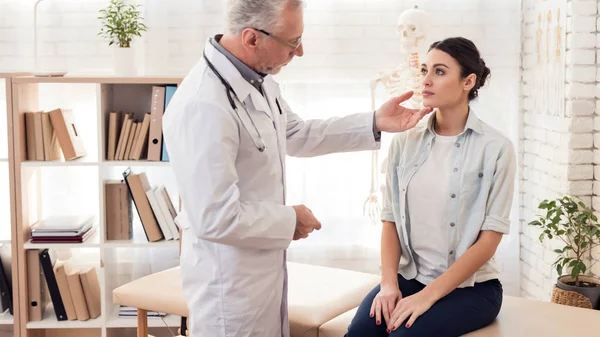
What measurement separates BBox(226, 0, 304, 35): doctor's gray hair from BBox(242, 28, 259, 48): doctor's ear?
14 mm

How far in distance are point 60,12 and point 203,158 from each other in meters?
2.39

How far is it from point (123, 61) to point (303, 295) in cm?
151

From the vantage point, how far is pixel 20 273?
3688 millimetres

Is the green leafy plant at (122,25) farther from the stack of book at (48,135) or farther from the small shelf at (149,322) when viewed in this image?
the small shelf at (149,322)

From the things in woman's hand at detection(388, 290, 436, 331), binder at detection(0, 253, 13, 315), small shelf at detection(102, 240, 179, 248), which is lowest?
binder at detection(0, 253, 13, 315)

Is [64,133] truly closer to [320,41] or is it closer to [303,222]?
[320,41]

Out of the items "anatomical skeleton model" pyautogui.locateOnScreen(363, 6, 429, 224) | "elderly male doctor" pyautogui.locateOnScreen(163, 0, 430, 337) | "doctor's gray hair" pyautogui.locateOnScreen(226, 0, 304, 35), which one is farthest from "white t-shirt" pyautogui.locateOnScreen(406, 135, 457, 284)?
"anatomical skeleton model" pyautogui.locateOnScreen(363, 6, 429, 224)

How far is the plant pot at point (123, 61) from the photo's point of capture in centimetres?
367

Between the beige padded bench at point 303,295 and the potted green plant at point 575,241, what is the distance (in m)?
0.83

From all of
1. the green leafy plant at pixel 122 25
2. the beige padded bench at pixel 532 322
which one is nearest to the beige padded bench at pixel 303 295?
the beige padded bench at pixel 532 322

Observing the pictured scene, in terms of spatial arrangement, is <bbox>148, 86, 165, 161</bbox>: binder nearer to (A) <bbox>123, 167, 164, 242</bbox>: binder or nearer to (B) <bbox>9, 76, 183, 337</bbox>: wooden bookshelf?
(B) <bbox>9, 76, 183, 337</bbox>: wooden bookshelf

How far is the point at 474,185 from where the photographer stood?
2291 mm

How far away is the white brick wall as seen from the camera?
Answer: 342cm

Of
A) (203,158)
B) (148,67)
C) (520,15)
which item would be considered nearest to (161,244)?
(148,67)
